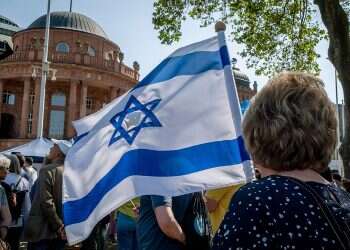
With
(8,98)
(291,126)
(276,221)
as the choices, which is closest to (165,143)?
(291,126)

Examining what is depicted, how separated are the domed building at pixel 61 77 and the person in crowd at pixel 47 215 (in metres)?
37.9

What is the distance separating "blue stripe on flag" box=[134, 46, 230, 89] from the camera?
2.91m

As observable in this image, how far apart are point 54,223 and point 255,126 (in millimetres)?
4236

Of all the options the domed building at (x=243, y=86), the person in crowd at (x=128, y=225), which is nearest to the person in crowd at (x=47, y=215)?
the person in crowd at (x=128, y=225)

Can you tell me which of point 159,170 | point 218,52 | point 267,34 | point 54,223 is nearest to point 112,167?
point 159,170

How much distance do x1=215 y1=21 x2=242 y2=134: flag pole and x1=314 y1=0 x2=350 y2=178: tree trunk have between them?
5.59m

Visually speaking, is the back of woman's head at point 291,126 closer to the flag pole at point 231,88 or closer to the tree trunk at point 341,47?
the flag pole at point 231,88

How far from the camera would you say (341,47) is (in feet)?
26.4

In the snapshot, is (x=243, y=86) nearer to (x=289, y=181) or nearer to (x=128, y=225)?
(x=128, y=225)

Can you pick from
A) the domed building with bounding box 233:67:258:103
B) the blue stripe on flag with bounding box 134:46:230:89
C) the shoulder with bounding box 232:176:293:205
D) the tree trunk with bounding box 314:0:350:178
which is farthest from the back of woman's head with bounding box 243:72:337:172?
the domed building with bounding box 233:67:258:103

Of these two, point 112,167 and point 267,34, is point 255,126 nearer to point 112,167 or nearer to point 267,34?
point 112,167

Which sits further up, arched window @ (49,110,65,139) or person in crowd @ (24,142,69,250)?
arched window @ (49,110,65,139)

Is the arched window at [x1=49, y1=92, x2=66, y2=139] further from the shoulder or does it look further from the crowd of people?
the shoulder

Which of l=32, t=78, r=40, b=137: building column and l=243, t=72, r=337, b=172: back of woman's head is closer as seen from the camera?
l=243, t=72, r=337, b=172: back of woman's head
